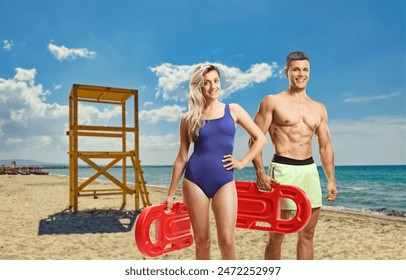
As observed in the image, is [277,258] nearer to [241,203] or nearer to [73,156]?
[241,203]

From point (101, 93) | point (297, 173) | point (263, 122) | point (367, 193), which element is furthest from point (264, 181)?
point (367, 193)

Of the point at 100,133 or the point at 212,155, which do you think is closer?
the point at 212,155

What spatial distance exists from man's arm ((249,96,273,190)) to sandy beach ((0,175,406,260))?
16.0 feet

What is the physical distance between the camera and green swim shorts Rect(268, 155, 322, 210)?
2.97m

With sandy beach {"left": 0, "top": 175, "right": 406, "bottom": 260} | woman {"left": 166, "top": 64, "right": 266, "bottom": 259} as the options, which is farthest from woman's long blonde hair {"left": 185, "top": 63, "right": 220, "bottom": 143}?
sandy beach {"left": 0, "top": 175, "right": 406, "bottom": 260}

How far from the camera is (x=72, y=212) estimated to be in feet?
40.6

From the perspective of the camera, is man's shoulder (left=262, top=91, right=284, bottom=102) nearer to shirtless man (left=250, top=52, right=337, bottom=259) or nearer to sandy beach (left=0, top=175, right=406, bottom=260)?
shirtless man (left=250, top=52, right=337, bottom=259)

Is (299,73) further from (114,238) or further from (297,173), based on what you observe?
(114,238)

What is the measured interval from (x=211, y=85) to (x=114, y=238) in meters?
7.17

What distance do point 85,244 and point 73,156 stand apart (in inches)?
150

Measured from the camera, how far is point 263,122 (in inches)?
115

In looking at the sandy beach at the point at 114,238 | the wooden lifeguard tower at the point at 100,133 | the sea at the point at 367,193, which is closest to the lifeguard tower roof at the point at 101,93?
the wooden lifeguard tower at the point at 100,133
